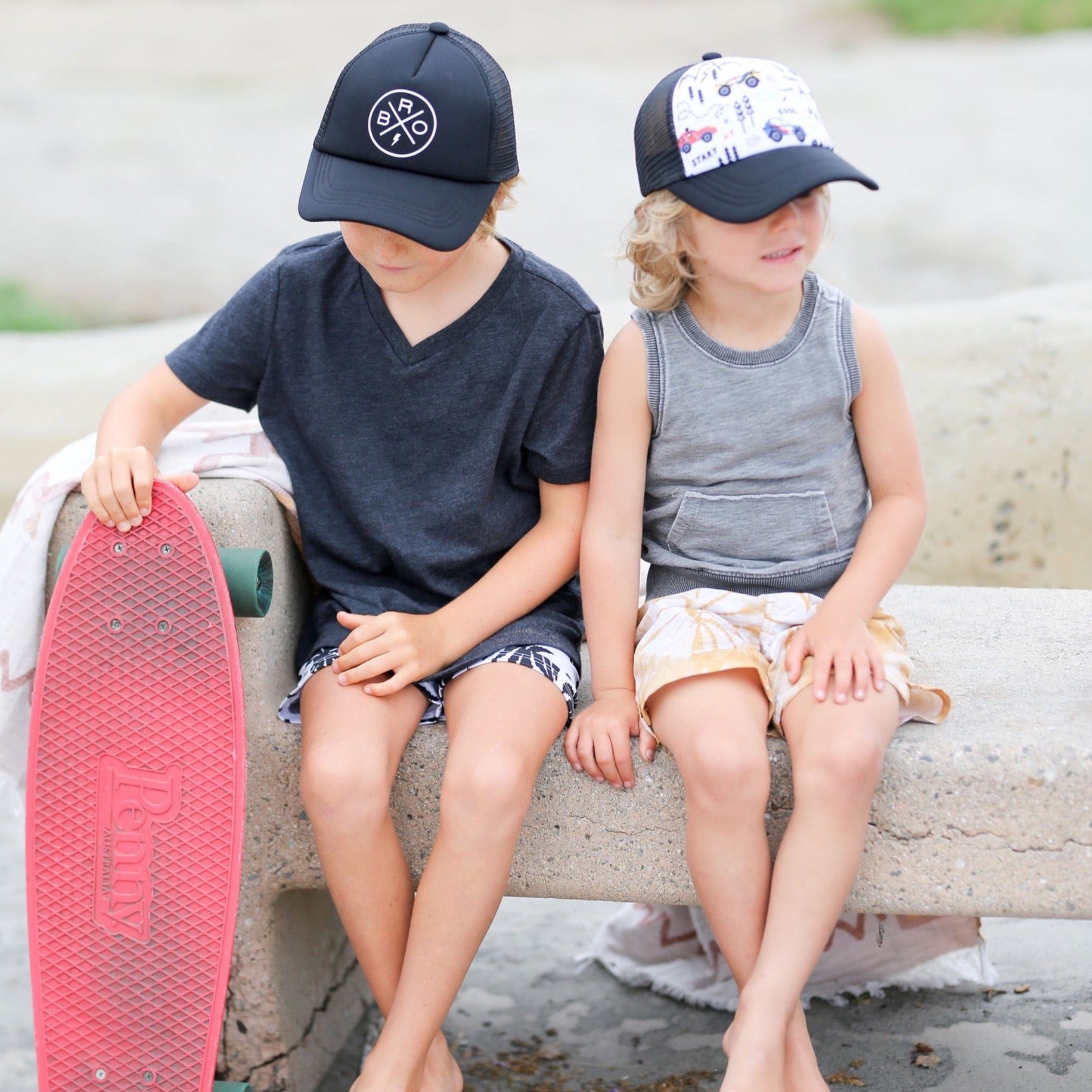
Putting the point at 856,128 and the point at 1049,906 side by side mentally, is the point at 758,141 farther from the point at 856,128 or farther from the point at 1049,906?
the point at 856,128

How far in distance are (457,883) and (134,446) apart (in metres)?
0.65

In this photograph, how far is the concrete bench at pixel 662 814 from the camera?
1.53 meters

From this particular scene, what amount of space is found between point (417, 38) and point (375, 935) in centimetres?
102

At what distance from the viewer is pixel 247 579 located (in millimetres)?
1558

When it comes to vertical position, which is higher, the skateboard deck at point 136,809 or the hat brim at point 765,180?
the hat brim at point 765,180

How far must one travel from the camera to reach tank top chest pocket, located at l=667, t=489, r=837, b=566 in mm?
1720

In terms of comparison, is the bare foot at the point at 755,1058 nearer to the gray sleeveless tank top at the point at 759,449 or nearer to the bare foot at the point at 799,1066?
the bare foot at the point at 799,1066

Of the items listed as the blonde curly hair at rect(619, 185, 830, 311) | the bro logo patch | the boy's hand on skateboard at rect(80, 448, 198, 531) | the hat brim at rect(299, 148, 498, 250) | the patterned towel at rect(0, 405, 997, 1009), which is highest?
the bro logo patch

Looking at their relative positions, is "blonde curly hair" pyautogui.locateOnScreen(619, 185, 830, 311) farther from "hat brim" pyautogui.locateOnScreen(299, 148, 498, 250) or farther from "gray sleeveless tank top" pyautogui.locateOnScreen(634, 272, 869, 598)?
"hat brim" pyautogui.locateOnScreen(299, 148, 498, 250)

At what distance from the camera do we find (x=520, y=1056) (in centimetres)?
197

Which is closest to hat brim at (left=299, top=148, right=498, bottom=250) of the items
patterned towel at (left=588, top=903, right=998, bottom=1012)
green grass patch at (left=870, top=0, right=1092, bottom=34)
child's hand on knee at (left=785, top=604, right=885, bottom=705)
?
child's hand on knee at (left=785, top=604, right=885, bottom=705)

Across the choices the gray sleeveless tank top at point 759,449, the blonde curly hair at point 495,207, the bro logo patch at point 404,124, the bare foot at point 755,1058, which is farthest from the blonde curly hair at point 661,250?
the bare foot at point 755,1058

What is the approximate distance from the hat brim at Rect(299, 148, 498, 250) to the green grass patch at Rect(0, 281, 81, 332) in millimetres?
7198

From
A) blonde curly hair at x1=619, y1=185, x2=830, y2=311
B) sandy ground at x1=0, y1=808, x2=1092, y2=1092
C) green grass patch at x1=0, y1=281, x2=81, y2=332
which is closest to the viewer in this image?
blonde curly hair at x1=619, y1=185, x2=830, y2=311
